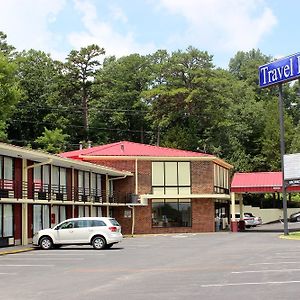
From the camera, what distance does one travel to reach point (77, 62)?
73.6 meters

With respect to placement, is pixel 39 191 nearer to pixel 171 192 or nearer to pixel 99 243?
pixel 99 243

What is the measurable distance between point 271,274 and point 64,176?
25.1m

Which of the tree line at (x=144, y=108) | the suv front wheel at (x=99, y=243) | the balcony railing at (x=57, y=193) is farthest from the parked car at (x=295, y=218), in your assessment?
the suv front wheel at (x=99, y=243)

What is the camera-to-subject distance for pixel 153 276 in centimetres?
1558

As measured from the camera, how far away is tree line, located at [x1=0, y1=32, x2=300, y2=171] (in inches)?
2758

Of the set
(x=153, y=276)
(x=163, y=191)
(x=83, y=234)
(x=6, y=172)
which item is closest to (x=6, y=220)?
(x=6, y=172)

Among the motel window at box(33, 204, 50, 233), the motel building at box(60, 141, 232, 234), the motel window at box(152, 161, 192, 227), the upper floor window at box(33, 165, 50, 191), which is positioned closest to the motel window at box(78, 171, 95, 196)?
the motel building at box(60, 141, 232, 234)

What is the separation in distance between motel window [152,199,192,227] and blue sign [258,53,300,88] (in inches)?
463

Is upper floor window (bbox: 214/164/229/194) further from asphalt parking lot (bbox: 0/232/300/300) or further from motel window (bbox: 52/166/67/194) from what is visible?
asphalt parking lot (bbox: 0/232/300/300)

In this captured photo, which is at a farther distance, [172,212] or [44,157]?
[172,212]

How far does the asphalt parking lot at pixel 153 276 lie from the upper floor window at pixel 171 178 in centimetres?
2332

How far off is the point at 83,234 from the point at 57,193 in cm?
848

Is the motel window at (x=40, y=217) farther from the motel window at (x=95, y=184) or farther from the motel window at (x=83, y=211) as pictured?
the motel window at (x=95, y=184)

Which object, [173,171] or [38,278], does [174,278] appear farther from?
[173,171]
